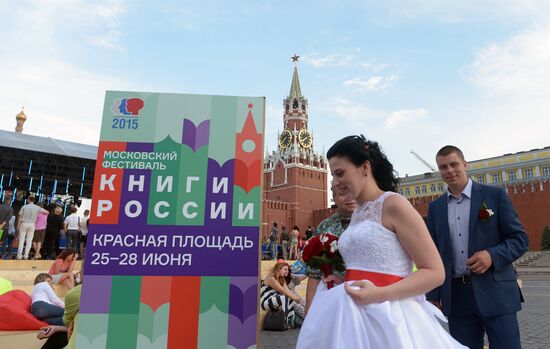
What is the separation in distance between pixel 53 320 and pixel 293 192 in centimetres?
5282

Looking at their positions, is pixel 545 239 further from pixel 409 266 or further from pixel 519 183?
pixel 409 266

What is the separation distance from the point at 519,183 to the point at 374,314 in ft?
150

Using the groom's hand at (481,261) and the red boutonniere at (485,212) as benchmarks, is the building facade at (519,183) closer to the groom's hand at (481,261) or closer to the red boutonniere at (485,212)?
the red boutonniere at (485,212)

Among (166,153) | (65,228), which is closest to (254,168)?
(166,153)

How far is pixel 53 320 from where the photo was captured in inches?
169

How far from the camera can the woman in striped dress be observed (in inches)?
216

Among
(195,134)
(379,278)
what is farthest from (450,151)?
(195,134)

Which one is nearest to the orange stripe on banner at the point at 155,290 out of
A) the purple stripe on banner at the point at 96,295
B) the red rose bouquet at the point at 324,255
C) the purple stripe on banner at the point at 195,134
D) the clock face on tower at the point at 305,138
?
the purple stripe on banner at the point at 96,295

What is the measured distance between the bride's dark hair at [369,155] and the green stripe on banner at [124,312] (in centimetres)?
162

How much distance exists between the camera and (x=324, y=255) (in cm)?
191

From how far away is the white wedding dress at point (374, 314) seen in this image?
1350 mm

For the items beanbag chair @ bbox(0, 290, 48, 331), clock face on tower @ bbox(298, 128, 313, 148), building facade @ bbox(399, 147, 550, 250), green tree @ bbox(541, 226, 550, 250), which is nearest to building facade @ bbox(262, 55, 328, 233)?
clock face on tower @ bbox(298, 128, 313, 148)

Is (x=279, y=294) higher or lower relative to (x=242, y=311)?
lower

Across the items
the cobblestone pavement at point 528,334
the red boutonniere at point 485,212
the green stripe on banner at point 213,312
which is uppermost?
the red boutonniere at point 485,212
